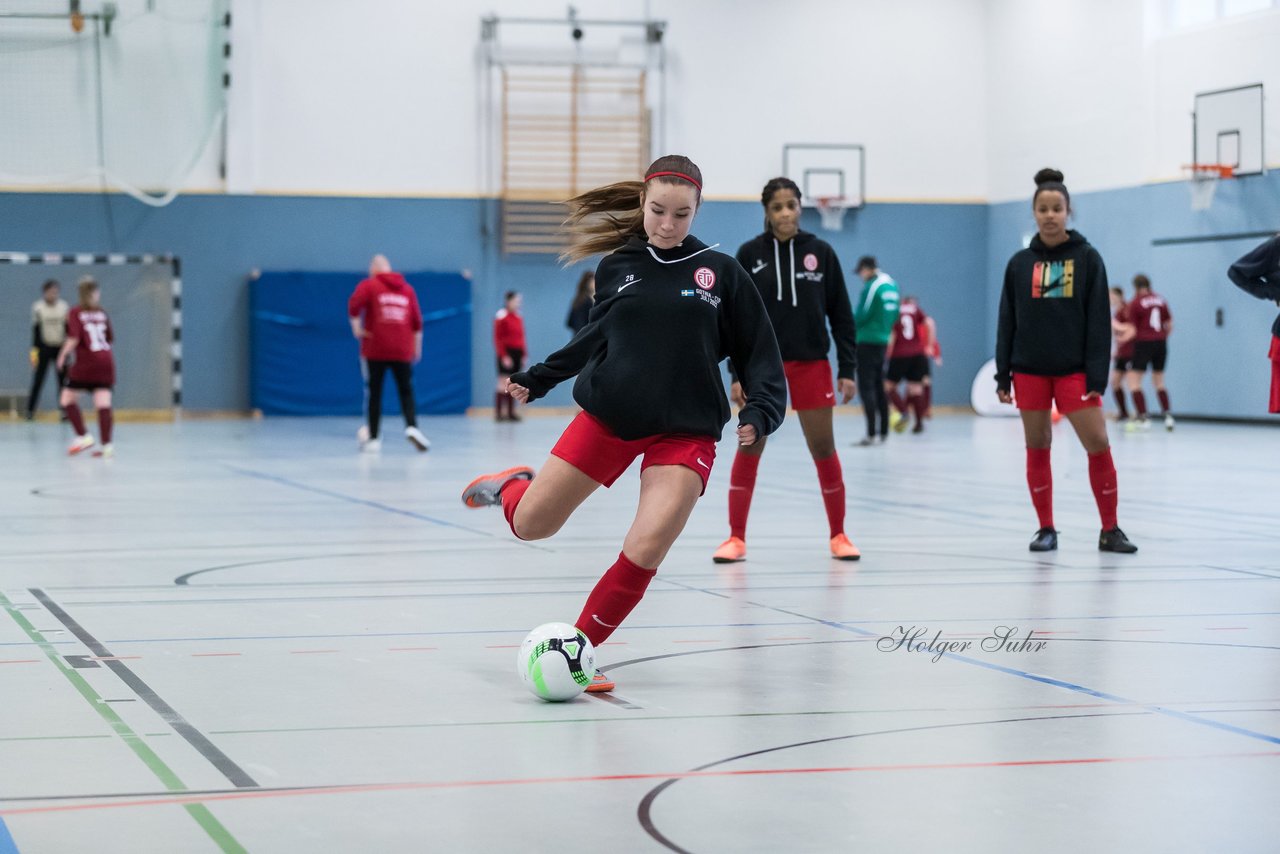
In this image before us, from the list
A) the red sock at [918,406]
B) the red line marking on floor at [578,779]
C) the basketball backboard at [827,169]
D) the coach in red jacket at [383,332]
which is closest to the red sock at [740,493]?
the red line marking on floor at [578,779]

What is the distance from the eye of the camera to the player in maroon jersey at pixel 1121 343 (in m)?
21.8

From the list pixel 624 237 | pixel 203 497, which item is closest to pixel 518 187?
pixel 203 497

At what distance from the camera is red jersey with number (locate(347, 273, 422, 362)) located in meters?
16.7

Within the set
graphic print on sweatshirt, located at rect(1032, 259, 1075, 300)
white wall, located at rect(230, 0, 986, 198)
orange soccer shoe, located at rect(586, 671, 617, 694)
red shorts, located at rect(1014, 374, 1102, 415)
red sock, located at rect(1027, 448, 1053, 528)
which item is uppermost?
white wall, located at rect(230, 0, 986, 198)

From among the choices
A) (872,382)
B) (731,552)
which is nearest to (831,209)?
(872,382)

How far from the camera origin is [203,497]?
1139 cm

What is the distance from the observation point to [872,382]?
720 inches

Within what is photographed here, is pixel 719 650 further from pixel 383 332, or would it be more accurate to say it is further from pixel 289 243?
pixel 289 243

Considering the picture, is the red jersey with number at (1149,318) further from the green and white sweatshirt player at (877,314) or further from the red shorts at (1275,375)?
the red shorts at (1275,375)

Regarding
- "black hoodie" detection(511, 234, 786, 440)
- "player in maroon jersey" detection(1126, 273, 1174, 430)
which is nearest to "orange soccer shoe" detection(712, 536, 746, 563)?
"black hoodie" detection(511, 234, 786, 440)

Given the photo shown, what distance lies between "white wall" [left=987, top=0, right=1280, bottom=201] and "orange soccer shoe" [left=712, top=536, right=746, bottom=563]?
16.3 metres

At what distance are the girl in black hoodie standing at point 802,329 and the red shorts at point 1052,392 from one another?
2.89ft

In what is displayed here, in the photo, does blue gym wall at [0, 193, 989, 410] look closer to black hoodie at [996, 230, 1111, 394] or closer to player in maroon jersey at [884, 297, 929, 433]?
player in maroon jersey at [884, 297, 929, 433]

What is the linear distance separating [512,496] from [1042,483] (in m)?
3.90
